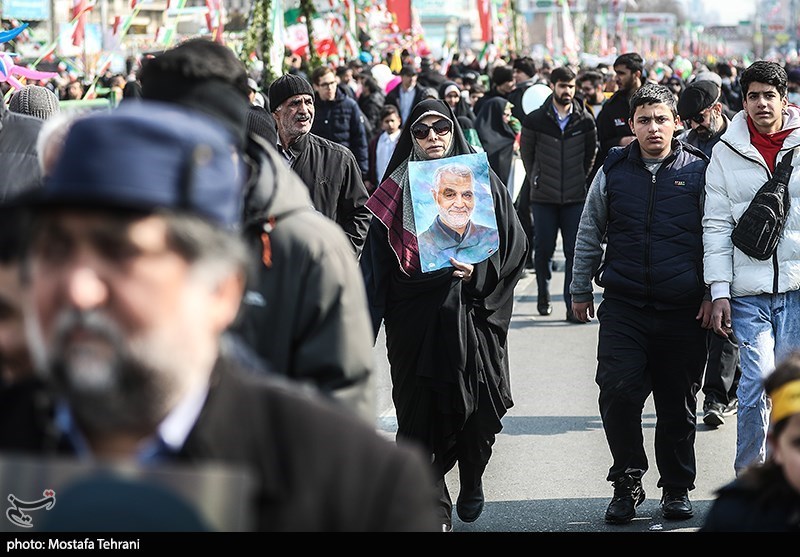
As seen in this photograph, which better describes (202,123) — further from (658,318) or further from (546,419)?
(546,419)

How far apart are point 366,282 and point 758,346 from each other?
1739 millimetres

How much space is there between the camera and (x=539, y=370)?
9398 mm

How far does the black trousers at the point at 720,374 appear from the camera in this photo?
8109 mm

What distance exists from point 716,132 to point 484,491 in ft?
10.4

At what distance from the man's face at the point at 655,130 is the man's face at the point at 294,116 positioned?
2179mm

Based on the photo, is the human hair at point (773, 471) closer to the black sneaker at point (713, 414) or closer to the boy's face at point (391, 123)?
the black sneaker at point (713, 414)

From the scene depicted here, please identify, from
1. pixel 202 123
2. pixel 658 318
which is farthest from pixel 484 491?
pixel 202 123

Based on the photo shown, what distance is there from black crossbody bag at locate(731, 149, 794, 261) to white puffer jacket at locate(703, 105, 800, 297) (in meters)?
0.04

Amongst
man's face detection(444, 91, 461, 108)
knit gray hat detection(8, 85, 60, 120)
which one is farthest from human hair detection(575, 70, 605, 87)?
knit gray hat detection(8, 85, 60, 120)

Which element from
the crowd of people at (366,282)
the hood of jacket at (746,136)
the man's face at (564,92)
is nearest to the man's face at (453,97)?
the crowd of people at (366,282)

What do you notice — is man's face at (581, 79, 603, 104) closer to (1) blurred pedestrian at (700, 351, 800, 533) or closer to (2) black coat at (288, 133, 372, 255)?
(2) black coat at (288, 133, 372, 255)

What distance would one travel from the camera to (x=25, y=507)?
2043 mm

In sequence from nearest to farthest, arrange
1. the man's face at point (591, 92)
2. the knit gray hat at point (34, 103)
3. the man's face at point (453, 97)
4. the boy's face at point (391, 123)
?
the knit gray hat at point (34, 103) < the boy's face at point (391, 123) < the man's face at point (453, 97) < the man's face at point (591, 92)

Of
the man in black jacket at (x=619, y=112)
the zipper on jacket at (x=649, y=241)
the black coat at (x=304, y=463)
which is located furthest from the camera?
the man in black jacket at (x=619, y=112)
